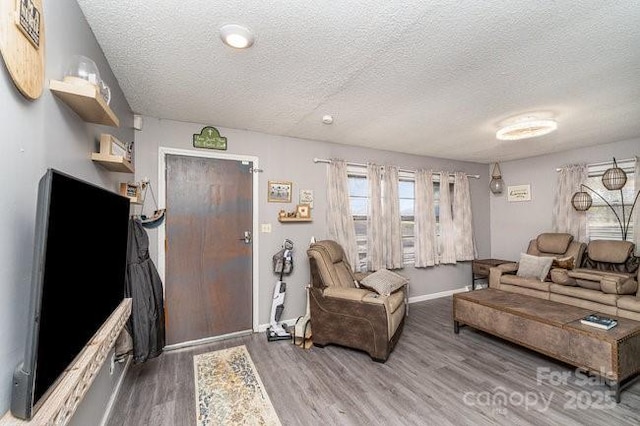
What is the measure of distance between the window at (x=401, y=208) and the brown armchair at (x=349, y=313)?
102 centimetres

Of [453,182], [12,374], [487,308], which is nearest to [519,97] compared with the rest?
[487,308]

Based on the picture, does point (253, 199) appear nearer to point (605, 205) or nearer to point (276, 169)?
point (276, 169)

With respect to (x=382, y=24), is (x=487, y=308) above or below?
below

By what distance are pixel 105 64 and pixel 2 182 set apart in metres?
1.47

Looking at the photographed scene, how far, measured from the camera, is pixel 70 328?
0.97m

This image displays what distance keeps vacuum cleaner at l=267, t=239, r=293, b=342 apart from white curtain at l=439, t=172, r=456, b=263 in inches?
110

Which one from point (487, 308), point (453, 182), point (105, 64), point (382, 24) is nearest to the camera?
→ point (382, 24)

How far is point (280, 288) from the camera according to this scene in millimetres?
3287

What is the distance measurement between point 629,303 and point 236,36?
4.14 m

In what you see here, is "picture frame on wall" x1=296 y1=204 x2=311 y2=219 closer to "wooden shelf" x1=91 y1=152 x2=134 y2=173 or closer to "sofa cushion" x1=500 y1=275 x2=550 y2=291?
"wooden shelf" x1=91 y1=152 x2=134 y2=173

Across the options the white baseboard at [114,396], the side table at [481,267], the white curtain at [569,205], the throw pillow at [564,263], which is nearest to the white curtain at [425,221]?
the side table at [481,267]

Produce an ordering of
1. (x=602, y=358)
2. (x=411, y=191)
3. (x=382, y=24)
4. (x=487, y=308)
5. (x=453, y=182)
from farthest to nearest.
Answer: (x=453, y=182)
(x=411, y=191)
(x=487, y=308)
(x=602, y=358)
(x=382, y=24)

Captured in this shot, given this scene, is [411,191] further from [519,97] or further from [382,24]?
[382,24]

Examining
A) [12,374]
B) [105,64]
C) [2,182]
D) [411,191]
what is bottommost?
[12,374]
